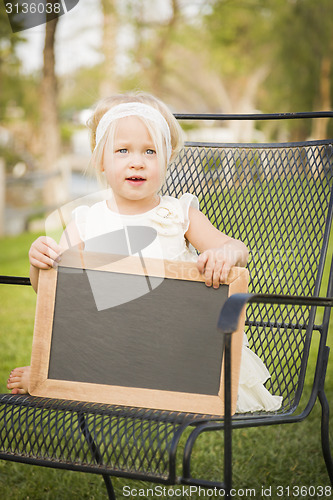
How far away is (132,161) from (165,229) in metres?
0.25

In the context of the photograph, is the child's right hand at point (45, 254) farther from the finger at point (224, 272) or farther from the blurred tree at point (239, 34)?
the blurred tree at point (239, 34)

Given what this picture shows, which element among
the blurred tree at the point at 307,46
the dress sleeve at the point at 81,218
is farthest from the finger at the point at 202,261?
the blurred tree at the point at 307,46

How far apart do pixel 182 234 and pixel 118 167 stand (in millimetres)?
297

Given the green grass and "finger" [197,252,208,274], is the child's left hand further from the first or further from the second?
the green grass

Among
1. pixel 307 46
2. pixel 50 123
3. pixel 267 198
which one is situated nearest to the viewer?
pixel 267 198

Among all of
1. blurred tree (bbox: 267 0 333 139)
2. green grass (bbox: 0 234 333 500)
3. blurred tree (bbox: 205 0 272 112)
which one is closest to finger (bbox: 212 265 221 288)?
green grass (bbox: 0 234 333 500)

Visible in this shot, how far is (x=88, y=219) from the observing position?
7.00ft

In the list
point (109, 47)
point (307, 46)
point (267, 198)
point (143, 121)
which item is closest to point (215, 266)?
point (143, 121)

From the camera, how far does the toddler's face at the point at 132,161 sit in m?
1.99

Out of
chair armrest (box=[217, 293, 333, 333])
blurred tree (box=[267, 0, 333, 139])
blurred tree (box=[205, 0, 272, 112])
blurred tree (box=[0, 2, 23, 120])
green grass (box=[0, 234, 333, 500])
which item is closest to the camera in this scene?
chair armrest (box=[217, 293, 333, 333])

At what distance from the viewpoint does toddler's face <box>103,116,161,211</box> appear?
78.2 inches

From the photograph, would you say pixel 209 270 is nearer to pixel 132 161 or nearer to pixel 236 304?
pixel 236 304

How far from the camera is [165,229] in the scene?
209 cm

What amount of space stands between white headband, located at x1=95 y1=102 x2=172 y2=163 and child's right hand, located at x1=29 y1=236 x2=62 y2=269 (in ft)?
1.45
